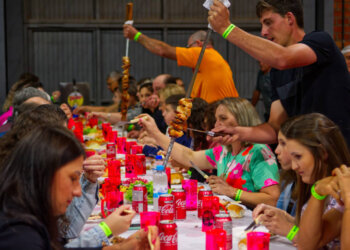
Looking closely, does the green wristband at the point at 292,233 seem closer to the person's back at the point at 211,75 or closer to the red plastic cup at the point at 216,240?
the red plastic cup at the point at 216,240

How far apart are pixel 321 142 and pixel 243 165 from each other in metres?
1.05

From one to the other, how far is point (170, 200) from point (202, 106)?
2.02m

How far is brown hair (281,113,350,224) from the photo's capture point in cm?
201

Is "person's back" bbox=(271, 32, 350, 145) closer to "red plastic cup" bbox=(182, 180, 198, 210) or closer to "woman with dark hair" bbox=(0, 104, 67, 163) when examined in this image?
"red plastic cup" bbox=(182, 180, 198, 210)

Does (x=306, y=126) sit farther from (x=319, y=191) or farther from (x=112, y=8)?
(x=112, y=8)

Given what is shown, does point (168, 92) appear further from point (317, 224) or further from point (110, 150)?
point (317, 224)

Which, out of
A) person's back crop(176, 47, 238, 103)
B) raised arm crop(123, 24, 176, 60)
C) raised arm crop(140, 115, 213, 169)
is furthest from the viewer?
person's back crop(176, 47, 238, 103)

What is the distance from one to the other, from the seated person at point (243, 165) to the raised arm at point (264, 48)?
2.02ft

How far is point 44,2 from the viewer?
965 cm

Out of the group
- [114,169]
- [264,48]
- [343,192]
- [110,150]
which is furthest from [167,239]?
[110,150]

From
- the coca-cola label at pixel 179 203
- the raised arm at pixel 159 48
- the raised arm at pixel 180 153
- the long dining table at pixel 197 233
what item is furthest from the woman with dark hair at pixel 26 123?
the raised arm at pixel 159 48

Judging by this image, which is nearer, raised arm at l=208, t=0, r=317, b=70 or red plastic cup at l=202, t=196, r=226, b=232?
red plastic cup at l=202, t=196, r=226, b=232

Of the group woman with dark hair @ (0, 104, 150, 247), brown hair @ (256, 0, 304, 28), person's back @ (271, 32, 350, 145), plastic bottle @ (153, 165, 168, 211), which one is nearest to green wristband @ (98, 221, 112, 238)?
woman with dark hair @ (0, 104, 150, 247)

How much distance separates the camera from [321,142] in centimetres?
201
